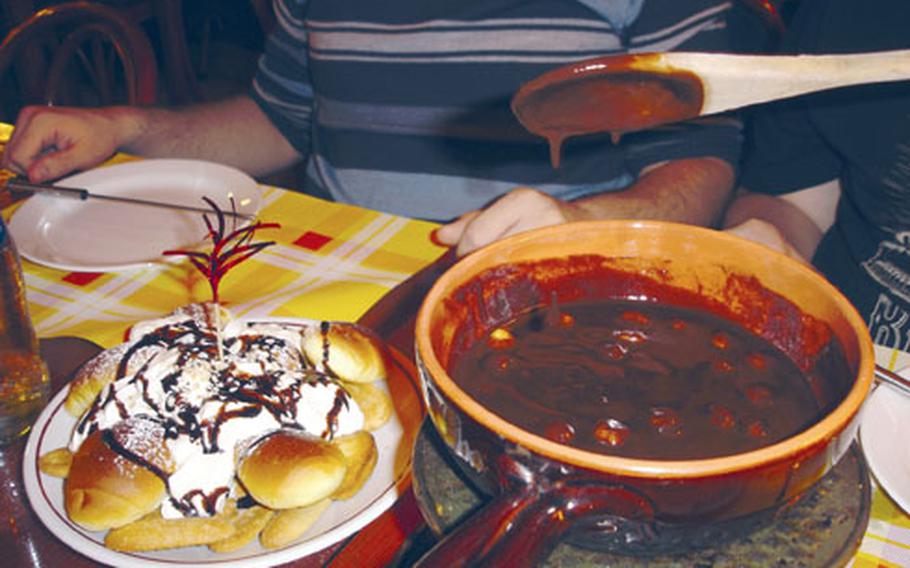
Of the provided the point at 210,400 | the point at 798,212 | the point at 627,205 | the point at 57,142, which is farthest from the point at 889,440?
the point at 57,142

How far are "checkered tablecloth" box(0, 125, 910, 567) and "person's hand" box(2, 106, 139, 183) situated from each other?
40 cm

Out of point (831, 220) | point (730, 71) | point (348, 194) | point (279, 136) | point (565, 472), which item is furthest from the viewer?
point (279, 136)

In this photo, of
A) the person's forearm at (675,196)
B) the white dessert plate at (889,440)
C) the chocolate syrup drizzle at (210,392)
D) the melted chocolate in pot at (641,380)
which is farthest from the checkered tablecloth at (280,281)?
the white dessert plate at (889,440)

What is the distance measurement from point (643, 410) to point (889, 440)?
394 mm

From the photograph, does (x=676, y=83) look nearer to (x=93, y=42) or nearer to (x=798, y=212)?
(x=798, y=212)

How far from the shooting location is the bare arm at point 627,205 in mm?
1172

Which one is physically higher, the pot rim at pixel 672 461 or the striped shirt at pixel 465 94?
the pot rim at pixel 672 461

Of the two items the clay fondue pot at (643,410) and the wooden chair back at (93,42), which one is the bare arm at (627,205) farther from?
the wooden chair back at (93,42)

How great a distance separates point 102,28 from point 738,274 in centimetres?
209

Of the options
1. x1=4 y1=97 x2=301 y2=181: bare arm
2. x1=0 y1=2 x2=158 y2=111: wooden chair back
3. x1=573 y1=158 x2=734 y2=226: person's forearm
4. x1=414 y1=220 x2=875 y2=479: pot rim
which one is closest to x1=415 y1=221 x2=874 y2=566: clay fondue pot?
x1=414 y1=220 x2=875 y2=479: pot rim

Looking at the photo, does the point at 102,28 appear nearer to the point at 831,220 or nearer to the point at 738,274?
the point at 831,220

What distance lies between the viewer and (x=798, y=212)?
1683 mm

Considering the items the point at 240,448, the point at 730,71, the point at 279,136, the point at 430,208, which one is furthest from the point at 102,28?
the point at 730,71

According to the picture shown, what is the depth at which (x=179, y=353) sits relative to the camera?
2.92 feet
